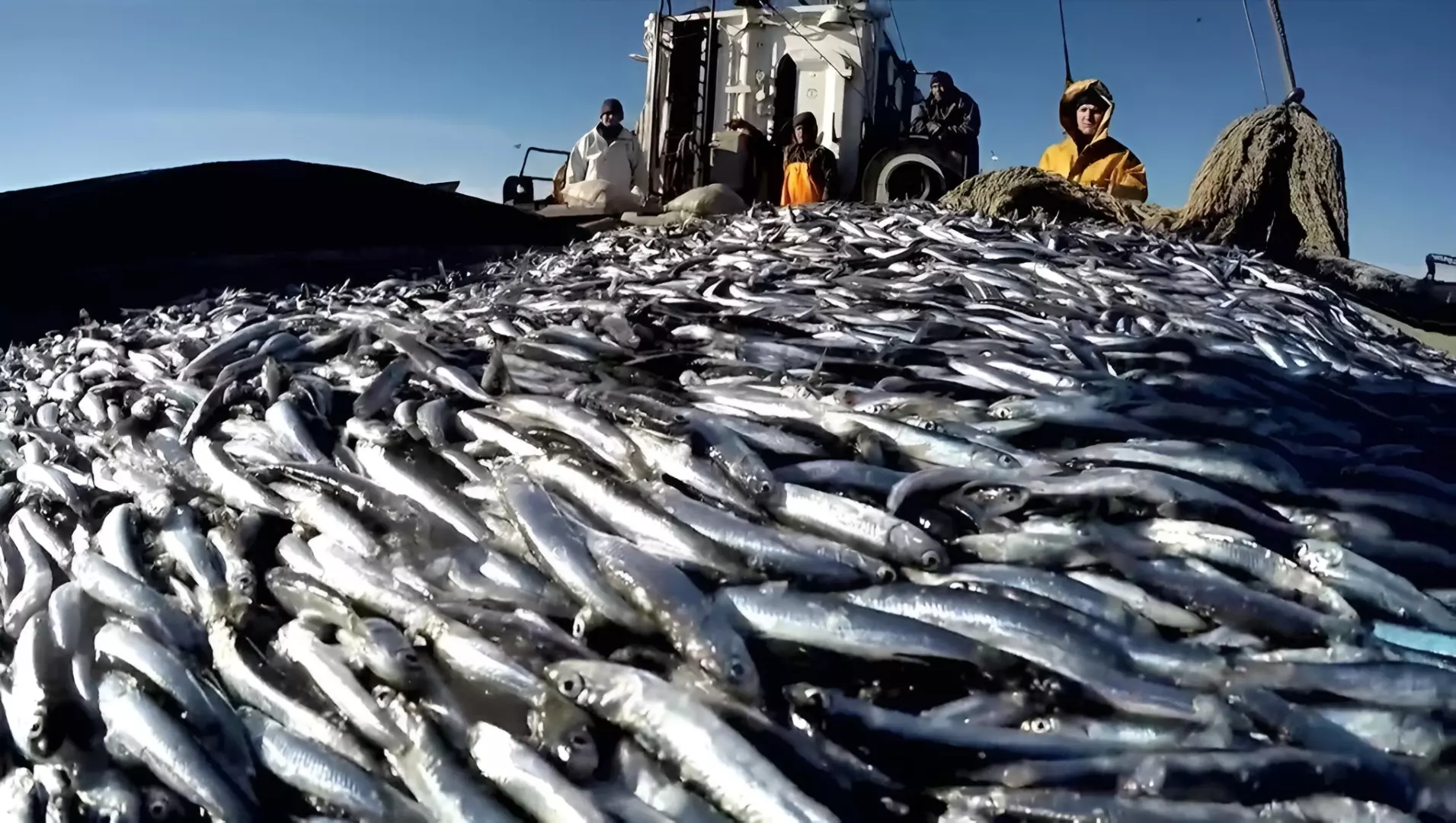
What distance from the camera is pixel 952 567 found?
1756 millimetres

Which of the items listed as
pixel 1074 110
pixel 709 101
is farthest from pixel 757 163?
pixel 1074 110

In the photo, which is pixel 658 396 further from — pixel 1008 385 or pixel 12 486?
pixel 12 486

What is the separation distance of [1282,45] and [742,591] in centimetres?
821

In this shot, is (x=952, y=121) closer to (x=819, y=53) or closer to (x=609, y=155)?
(x=819, y=53)

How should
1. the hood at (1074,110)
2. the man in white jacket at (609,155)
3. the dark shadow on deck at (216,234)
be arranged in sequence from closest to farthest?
1. the dark shadow on deck at (216,234)
2. the hood at (1074,110)
3. the man in white jacket at (609,155)

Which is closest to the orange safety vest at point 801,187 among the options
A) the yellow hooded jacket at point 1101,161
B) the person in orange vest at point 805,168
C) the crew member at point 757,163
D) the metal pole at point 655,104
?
the person in orange vest at point 805,168

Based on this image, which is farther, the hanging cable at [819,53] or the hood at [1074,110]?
the hanging cable at [819,53]

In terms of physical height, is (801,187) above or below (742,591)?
above

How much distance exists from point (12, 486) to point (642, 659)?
217cm

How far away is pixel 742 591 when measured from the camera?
5.53ft

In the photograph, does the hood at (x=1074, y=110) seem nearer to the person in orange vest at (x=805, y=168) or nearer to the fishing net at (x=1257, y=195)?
the fishing net at (x=1257, y=195)

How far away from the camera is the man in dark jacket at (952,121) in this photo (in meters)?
13.5

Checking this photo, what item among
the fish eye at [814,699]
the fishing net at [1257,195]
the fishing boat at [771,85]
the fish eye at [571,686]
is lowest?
the fish eye at [571,686]

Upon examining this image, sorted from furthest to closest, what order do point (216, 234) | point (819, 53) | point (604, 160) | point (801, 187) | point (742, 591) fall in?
point (819, 53) < point (604, 160) < point (801, 187) < point (216, 234) < point (742, 591)
